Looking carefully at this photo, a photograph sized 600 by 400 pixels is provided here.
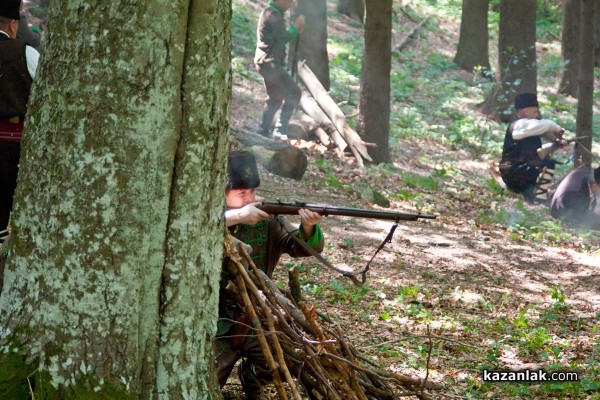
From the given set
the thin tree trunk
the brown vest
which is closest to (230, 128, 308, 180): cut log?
the thin tree trunk

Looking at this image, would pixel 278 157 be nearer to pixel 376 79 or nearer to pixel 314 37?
pixel 376 79

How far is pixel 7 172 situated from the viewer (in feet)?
15.9

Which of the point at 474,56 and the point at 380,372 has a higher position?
the point at 474,56

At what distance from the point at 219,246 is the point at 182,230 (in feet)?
0.90

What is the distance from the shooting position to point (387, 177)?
1336 cm

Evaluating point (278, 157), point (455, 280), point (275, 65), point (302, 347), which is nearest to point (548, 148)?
point (278, 157)

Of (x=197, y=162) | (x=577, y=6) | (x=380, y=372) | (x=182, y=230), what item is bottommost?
(x=380, y=372)

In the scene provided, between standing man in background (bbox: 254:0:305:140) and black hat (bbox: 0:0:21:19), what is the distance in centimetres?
873

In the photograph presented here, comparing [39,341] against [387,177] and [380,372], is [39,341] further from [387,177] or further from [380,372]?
[387,177]

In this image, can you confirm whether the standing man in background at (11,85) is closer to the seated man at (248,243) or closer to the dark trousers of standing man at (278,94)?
the seated man at (248,243)

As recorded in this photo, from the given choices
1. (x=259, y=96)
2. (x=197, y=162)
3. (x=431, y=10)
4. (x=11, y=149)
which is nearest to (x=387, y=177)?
(x=259, y=96)

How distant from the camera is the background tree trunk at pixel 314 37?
15.8 m

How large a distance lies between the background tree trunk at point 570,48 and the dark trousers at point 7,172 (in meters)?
18.9

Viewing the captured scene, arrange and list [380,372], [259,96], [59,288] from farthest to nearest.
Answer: [259,96]
[380,372]
[59,288]
